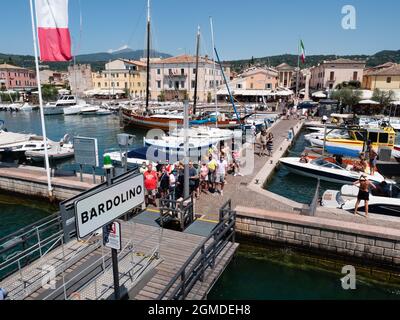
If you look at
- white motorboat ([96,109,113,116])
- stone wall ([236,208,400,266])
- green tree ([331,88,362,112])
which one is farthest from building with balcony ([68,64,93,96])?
stone wall ([236,208,400,266])

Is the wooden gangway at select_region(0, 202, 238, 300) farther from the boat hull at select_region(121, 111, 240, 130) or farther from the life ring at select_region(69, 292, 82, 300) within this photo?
the boat hull at select_region(121, 111, 240, 130)

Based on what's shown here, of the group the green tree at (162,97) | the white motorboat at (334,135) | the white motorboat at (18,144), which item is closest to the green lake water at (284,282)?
the white motorboat at (334,135)

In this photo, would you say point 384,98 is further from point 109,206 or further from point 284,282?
point 109,206

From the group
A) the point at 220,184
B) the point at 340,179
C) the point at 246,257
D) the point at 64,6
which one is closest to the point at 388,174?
the point at 340,179

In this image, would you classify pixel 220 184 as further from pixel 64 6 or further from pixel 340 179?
pixel 64 6

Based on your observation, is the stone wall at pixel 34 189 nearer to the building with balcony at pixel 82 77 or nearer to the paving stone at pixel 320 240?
the paving stone at pixel 320 240

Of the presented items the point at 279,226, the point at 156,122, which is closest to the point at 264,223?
the point at 279,226

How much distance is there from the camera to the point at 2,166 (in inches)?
755

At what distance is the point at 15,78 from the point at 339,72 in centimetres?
11791

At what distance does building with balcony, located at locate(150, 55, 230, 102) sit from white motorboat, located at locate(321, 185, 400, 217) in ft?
229

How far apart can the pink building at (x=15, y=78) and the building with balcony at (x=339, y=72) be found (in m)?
108

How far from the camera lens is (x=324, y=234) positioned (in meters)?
10.7

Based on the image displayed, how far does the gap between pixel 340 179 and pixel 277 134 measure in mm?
16076

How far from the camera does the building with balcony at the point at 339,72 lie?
7400 centimetres
